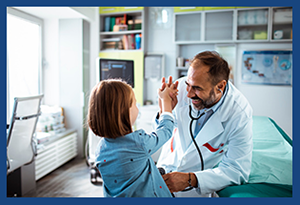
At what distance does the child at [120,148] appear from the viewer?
1.06m

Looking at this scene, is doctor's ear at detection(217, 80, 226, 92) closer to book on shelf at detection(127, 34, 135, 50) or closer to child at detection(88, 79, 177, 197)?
child at detection(88, 79, 177, 197)

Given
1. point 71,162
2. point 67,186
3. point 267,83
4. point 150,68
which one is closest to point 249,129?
point 67,186

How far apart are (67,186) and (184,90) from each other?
2080mm

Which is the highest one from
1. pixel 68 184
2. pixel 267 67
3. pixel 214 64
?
pixel 267 67

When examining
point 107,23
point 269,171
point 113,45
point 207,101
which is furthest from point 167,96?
point 107,23

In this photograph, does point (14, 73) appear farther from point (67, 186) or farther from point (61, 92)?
point (67, 186)

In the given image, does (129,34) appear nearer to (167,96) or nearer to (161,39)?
(161,39)

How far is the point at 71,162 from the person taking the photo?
145 inches

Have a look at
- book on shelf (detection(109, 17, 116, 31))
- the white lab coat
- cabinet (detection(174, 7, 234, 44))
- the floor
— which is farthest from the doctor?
book on shelf (detection(109, 17, 116, 31))

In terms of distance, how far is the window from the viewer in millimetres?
3106

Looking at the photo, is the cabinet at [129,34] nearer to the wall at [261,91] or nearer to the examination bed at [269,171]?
the wall at [261,91]

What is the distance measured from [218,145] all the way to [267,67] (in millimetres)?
2572

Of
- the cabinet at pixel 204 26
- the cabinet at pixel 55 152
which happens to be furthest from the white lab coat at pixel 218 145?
the cabinet at pixel 204 26

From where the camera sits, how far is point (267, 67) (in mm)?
3441
